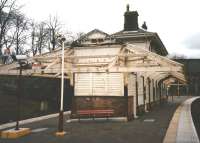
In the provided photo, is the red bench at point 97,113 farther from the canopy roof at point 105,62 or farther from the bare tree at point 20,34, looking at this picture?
the bare tree at point 20,34

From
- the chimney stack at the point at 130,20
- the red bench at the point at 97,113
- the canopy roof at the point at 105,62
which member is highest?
the chimney stack at the point at 130,20

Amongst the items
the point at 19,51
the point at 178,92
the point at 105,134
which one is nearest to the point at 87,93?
the point at 105,134

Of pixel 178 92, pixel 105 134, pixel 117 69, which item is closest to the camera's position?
pixel 105 134

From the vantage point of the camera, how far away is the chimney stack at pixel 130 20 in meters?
31.6

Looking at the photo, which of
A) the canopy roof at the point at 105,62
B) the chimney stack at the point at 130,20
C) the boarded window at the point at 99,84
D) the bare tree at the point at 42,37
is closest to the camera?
the canopy roof at the point at 105,62

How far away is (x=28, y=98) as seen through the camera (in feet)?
90.0

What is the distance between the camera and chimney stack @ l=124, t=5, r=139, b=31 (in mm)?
31586

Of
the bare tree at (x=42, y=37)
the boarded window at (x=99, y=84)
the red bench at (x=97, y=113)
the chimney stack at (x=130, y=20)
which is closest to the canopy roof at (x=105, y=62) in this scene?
the boarded window at (x=99, y=84)

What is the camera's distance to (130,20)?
32156 millimetres

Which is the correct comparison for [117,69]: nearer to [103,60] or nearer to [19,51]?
[103,60]

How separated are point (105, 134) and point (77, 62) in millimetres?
7480

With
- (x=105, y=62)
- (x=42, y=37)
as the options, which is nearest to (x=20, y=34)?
(x=42, y=37)

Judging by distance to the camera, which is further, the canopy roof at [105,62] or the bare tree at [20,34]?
the bare tree at [20,34]

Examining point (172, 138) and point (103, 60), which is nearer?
point (172, 138)
